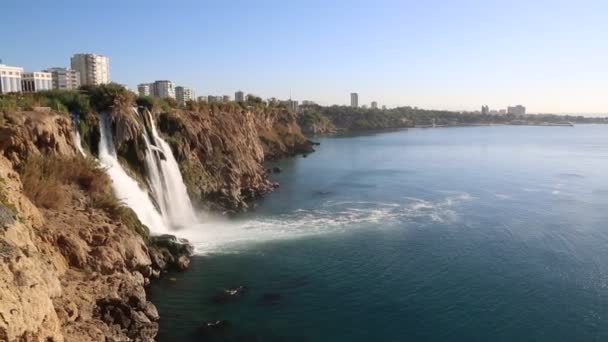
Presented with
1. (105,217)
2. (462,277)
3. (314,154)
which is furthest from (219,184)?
(314,154)

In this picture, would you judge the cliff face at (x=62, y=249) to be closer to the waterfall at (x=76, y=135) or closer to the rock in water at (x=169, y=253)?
the rock in water at (x=169, y=253)

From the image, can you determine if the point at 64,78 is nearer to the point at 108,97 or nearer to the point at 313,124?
the point at 313,124

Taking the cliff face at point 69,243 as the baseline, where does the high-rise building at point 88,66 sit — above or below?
above

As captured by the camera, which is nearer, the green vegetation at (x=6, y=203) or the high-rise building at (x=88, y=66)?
the green vegetation at (x=6, y=203)

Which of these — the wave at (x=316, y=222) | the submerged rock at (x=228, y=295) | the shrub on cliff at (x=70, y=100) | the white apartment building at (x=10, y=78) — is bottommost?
the submerged rock at (x=228, y=295)

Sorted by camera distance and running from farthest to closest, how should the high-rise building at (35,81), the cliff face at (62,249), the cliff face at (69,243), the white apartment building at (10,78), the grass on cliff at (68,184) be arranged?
the high-rise building at (35,81) < the white apartment building at (10,78) < the grass on cliff at (68,184) < the cliff face at (69,243) < the cliff face at (62,249)

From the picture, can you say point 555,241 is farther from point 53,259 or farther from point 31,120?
point 31,120

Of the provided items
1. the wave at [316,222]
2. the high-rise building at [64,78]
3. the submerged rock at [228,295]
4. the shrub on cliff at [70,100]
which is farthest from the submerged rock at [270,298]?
the high-rise building at [64,78]

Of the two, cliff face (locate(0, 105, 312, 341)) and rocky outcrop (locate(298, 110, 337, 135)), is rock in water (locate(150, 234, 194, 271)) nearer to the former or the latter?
cliff face (locate(0, 105, 312, 341))
